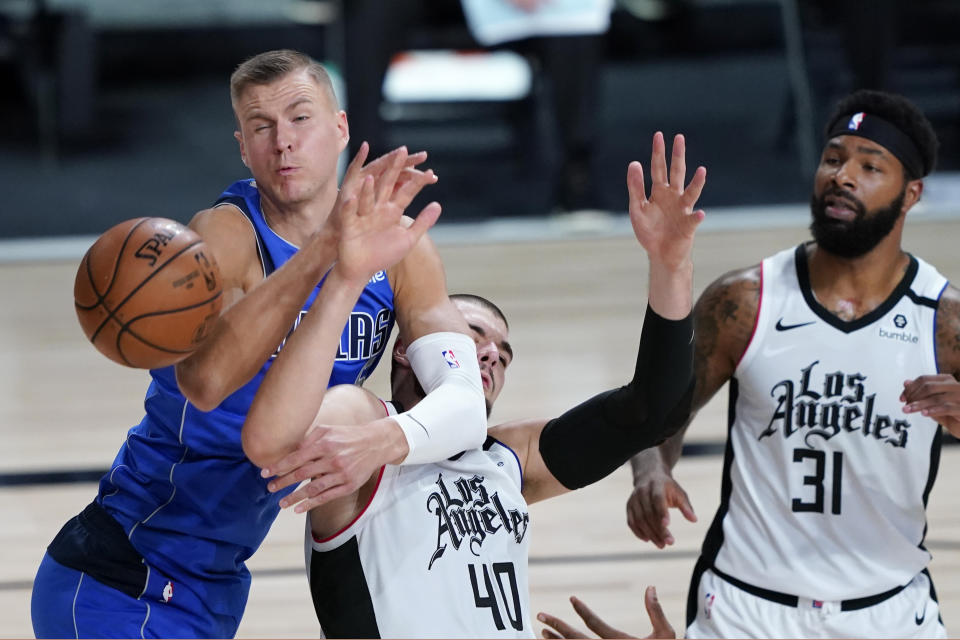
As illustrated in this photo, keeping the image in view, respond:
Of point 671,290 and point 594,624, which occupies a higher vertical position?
point 671,290

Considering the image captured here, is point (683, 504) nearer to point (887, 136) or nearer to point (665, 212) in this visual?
point (665, 212)

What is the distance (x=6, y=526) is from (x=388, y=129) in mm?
6373

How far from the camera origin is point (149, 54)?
40.6 feet

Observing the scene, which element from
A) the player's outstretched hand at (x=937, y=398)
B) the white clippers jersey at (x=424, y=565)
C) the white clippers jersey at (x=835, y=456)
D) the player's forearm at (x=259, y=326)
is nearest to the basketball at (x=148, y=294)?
the player's forearm at (x=259, y=326)

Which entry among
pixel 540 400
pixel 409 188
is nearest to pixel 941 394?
pixel 409 188

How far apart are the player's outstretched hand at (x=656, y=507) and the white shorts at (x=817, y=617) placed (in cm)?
25

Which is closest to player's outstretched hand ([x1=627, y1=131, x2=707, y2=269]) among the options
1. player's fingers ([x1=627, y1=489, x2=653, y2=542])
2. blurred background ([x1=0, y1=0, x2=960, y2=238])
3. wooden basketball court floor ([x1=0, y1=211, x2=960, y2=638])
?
player's fingers ([x1=627, y1=489, x2=653, y2=542])

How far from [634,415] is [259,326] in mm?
942

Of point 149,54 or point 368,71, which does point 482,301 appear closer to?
point 368,71

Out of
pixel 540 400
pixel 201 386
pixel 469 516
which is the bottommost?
pixel 540 400

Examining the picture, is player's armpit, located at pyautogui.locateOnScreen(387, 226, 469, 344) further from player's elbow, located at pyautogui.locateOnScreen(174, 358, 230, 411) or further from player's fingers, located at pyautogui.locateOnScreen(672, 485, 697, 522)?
player's fingers, located at pyautogui.locateOnScreen(672, 485, 697, 522)

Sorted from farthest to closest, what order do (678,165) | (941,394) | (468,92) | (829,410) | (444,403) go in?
(468,92)
(829,410)
(941,394)
(678,165)
(444,403)

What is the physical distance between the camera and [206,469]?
124 inches

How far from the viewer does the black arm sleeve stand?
10.2 feet
